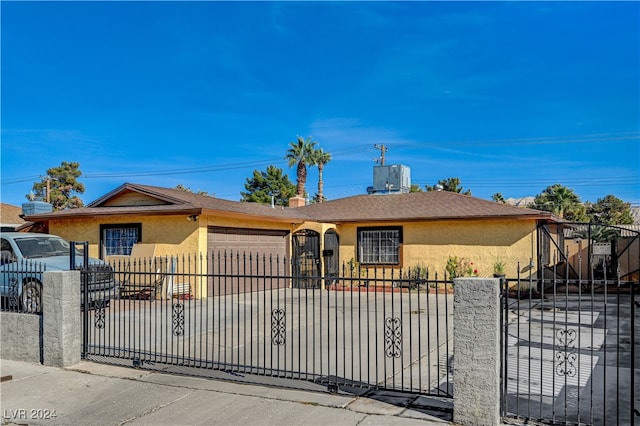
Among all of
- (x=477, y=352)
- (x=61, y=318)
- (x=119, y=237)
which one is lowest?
(x=61, y=318)

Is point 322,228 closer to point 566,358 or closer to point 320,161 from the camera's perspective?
point 566,358

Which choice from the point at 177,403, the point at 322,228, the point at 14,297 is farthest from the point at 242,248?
the point at 177,403

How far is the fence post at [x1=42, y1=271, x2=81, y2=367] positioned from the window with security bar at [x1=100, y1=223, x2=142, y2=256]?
957cm

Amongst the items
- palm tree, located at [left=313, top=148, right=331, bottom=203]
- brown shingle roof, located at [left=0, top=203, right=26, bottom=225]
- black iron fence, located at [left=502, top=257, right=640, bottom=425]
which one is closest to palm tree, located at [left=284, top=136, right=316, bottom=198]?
palm tree, located at [left=313, top=148, right=331, bottom=203]

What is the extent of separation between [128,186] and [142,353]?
430 inches

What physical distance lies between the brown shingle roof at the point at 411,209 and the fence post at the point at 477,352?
516 inches

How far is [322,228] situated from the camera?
73.0 feet

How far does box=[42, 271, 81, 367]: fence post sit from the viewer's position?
25.6ft

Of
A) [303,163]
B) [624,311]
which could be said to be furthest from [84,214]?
[303,163]

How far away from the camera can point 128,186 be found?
59.2 ft

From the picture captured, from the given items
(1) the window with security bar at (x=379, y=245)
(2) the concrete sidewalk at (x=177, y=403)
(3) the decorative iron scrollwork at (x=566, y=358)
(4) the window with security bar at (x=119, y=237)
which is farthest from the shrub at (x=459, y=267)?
(2) the concrete sidewalk at (x=177, y=403)

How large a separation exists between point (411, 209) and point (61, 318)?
Result: 14.9 m

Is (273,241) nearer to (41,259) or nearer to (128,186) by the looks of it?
(128,186)

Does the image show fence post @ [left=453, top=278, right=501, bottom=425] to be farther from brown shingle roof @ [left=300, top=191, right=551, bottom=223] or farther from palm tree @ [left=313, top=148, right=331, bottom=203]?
palm tree @ [left=313, top=148, right=331, bottom=203]
